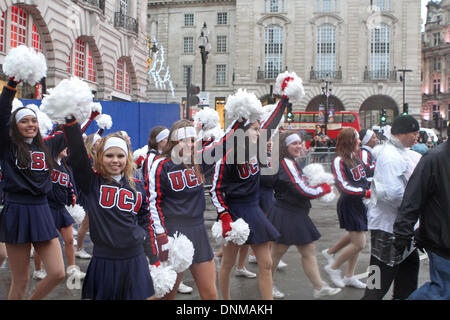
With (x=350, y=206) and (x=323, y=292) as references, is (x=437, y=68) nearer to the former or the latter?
(x=350, y=206)

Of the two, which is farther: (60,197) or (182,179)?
(60,197)

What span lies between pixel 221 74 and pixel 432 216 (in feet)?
168

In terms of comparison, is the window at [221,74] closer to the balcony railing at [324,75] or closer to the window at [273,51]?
the window at [273,51]

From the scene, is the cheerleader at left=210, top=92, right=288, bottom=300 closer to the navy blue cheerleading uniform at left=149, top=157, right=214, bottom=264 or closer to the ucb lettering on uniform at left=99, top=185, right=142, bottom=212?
the navy blue cheerleading uniform at left=149, top=157, right=214, bottom=264

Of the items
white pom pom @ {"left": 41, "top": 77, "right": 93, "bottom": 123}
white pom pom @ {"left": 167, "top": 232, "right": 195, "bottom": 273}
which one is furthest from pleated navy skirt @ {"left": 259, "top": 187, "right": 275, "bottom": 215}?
white pom pom @ {"left": 41, "top": 77, "right": 93, "bottom": 123}

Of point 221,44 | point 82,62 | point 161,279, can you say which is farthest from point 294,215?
point 221,44

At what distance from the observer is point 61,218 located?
5480 millimetres

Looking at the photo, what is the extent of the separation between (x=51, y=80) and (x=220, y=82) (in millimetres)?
37816

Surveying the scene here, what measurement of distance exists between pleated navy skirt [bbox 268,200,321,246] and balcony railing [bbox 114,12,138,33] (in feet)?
64.2

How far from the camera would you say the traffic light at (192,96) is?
14412 mm

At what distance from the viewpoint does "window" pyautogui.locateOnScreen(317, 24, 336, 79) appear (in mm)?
47938

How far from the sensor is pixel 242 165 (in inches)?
172
